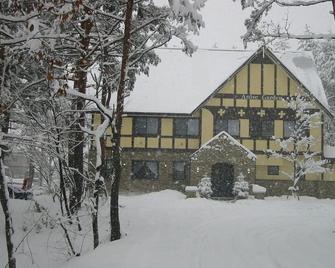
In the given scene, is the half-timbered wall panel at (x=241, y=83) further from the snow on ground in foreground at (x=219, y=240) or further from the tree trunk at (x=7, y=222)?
the tree trunk at (x=7, y=222)

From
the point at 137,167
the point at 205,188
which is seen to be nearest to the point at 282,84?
the point at 205,188

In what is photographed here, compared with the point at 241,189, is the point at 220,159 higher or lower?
higher

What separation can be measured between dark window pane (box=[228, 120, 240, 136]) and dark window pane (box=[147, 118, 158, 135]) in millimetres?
4884

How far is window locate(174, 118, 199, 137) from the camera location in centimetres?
3053

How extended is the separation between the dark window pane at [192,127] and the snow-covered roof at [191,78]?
899mm

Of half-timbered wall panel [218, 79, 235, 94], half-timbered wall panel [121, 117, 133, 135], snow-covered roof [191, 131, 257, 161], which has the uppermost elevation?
half-timbered wall panel [218, 79, 235, 94]

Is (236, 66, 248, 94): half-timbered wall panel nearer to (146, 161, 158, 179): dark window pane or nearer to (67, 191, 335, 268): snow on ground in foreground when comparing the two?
(146, 161, 158, 179): dark window pane

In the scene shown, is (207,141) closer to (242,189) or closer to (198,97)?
(198,97)

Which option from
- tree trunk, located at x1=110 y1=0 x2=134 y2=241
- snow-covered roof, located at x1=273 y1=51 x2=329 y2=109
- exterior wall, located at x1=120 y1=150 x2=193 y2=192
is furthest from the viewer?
snow-covered roof, located at x1=273 y1=51 x2=329 y2=109

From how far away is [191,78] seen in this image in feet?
107

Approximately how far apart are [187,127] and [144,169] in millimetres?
4012

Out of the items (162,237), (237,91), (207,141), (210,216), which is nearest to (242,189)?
(207,141)

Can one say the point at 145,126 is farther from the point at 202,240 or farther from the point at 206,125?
the point at 202,240

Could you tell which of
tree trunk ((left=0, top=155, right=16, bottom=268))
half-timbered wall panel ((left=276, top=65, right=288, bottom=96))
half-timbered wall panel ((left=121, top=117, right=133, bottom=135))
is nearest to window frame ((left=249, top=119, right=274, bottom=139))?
half-timbered wall panel ((left=276, top=65, right=288, bottom=96))
